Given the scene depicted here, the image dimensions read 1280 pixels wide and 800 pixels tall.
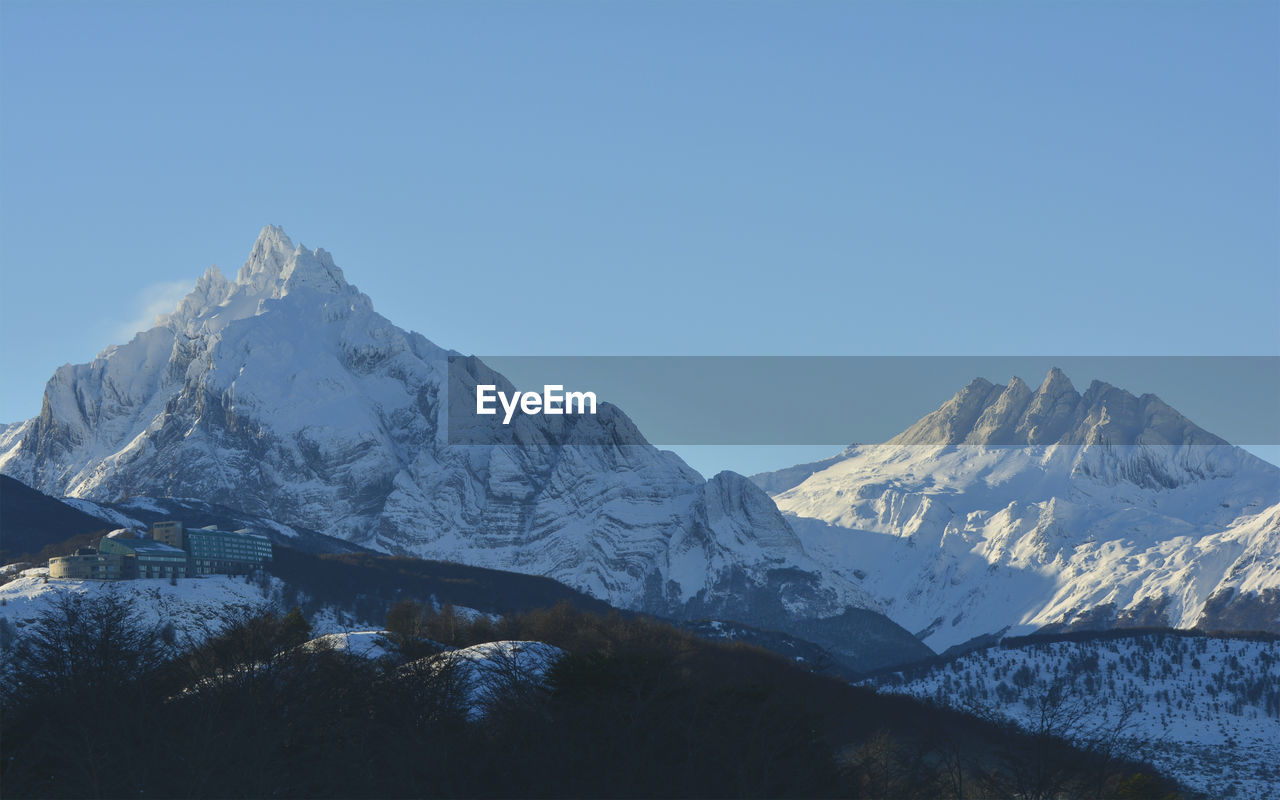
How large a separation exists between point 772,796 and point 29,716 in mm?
43756

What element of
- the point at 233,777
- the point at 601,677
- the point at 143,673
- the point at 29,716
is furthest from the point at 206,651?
the point at 233,777

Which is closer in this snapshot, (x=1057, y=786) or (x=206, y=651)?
(x=1057, y=786)

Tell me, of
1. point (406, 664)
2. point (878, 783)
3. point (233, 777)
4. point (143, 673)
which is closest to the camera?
point (233, 777)

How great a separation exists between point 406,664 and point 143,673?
19998 mm

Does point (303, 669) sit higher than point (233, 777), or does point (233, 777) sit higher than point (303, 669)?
point (303, 669)

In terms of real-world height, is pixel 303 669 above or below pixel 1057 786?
above

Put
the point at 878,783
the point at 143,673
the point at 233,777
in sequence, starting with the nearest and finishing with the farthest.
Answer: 1. the point at 233,777
2. the point at 878,783
3. the point at 143,673

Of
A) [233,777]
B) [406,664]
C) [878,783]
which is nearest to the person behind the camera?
[233,777]

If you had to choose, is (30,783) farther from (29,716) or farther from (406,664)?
(406,664)

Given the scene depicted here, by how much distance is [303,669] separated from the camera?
10906 centimetres

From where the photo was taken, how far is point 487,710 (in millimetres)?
108938

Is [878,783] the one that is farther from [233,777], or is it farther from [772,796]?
[233,777]

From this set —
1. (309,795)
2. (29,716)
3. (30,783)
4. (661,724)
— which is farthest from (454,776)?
(29,716)

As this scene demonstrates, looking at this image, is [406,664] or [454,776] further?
[406,664]
